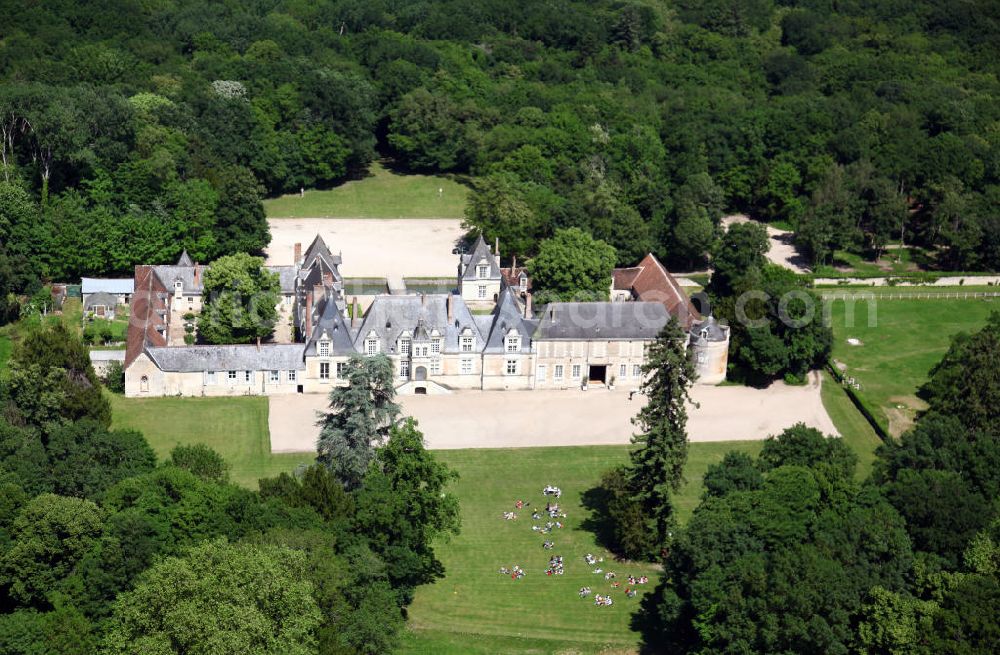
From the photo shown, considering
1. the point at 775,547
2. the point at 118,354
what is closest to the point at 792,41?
the point at 118,354

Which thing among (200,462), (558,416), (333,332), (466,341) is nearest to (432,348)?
(466,341)

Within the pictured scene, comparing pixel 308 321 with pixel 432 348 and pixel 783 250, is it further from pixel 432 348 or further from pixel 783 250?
pixel 783 250

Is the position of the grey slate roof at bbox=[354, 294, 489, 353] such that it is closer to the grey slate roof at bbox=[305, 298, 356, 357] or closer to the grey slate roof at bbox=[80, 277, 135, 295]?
the grey slate roof at bbox=[305, 298, 356, 357]

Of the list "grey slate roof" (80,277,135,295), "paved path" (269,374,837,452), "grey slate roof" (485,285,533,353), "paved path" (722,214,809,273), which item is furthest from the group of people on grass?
"paved path" (722,214,809,273)

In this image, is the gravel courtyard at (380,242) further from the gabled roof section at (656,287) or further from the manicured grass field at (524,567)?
the manicured grass field at (524,567)

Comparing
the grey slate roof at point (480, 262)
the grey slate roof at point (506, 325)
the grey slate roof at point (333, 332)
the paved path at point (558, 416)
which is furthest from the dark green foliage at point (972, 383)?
the grey slate roof at point (333, 332)
